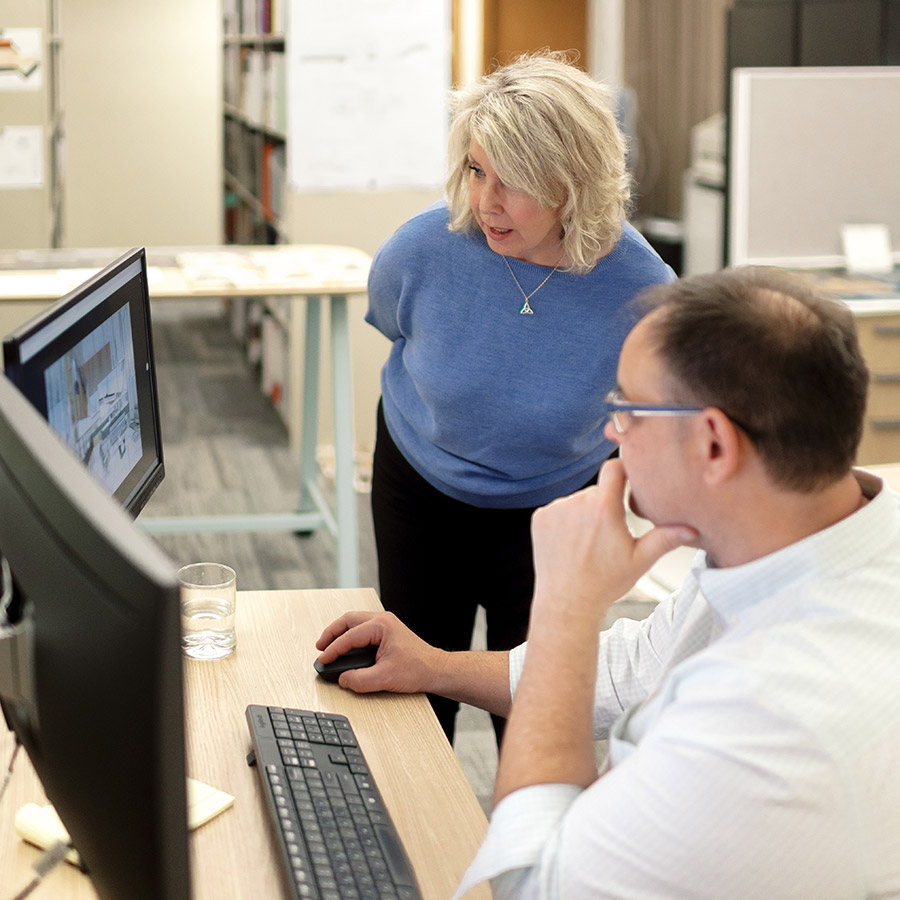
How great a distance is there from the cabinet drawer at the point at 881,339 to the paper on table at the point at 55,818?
276cm

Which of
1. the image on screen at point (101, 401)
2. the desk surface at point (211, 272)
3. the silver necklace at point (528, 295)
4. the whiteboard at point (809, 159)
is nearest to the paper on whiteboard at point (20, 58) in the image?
the desk surface at point (211, 272)

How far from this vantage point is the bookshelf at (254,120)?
4.73 meters

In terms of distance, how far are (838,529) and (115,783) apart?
0.56m

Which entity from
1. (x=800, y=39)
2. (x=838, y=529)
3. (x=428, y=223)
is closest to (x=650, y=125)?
(x=800, y=39)

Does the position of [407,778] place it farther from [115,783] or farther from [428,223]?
[428,223]

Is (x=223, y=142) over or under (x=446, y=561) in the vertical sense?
over

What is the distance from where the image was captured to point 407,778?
3.99ft

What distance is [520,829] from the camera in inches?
37.0

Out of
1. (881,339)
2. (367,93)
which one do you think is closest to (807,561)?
(881,339)

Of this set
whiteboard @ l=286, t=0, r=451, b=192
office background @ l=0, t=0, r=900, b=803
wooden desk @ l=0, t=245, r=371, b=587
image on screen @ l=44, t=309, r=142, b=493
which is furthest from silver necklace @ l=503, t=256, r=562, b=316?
whiteboard @ l=286, t=0, r=451, b=192

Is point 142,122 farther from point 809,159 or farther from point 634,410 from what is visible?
point 634,410

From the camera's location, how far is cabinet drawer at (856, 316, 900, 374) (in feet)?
11.4

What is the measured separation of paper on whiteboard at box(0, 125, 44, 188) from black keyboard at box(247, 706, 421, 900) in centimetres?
380

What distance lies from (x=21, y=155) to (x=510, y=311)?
3347 millimetres
